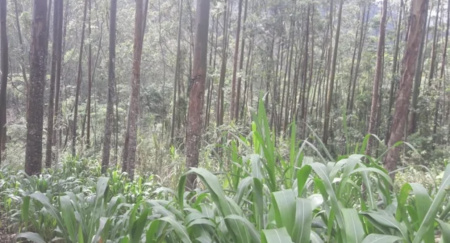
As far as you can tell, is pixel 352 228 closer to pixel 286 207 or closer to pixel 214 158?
pixel 286 207

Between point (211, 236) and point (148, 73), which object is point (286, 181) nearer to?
point (211, 236)

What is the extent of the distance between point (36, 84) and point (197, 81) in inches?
89.5

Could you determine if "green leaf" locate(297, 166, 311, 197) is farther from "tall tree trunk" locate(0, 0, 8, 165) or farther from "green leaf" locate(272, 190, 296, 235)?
"tall tree trunk" locate(0, 0, 8, 165)

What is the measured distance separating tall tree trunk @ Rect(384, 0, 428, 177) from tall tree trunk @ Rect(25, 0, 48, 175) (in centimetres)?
573

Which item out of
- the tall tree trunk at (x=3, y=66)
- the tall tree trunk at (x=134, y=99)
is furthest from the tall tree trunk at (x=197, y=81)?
the tall tree trunk at (x=3, y=66)

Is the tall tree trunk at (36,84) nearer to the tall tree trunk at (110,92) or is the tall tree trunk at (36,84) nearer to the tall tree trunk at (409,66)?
the tall tree trunk at (110,92)

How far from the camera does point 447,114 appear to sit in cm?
2248

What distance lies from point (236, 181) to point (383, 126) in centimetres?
2147

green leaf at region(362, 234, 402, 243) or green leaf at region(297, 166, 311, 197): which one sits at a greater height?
green leaf at region(297, 166, 311, 197)

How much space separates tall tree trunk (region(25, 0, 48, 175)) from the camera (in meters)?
5.52

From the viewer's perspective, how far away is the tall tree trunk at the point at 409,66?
6598mm

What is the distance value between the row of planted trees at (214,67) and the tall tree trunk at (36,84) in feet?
0.05

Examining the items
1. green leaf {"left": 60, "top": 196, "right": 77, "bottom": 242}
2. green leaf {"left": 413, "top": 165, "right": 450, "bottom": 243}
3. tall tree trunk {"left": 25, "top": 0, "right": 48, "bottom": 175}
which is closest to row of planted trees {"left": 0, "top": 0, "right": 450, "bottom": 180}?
tall tree trunk {"left": 25, "top": 0, "right": 48, "bottom": 175}

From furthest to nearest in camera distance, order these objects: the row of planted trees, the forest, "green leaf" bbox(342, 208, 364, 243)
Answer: the row of planted trees
the forest
"green leaf" bbox(342, 208, 364, 243)
